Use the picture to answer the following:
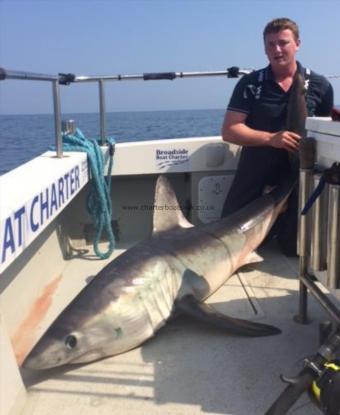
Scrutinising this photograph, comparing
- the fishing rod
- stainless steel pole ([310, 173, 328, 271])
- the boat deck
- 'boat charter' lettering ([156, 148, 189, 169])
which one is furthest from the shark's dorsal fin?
the fishing rod

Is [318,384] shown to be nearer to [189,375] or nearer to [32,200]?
[189,375]

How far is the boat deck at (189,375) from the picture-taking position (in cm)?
203

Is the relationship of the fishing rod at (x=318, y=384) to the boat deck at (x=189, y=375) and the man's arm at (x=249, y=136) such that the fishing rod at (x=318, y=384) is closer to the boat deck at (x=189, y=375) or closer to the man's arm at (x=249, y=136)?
the boat deck at (x=189, y=375)

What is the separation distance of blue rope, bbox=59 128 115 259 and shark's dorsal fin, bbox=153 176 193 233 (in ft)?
1.58

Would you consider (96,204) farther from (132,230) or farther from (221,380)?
(221,380)

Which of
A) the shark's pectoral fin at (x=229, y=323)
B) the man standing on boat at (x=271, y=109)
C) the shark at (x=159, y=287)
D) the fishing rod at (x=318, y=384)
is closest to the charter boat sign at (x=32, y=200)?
the shark at (x=159, y=287)

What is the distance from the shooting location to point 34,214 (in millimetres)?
2348

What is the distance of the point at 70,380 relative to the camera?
2242 millimetres

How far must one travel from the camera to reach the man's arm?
11.0 ft

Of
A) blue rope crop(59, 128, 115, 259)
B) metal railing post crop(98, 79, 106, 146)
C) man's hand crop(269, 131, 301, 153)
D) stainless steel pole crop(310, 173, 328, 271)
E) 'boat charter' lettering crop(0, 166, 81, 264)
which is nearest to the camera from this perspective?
'boat charter' lettering crop(0, 166, 81, 264)

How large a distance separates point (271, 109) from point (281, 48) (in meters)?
0.47

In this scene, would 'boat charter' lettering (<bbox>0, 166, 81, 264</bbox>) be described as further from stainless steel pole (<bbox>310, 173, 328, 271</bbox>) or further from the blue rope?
stainless steel pole (<bbox>310, 173, 328, 271</bbox>)

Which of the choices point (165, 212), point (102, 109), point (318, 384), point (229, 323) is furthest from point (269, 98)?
point (318, 384)

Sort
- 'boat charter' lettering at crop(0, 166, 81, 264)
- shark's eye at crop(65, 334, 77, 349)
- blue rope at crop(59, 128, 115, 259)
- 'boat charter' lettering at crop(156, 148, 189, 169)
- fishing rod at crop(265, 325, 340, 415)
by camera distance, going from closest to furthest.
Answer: fishing rod at crop(265, 325, 340, 415) → 'boat charter' lettering at crop(0, 166, 81, 264) → shark's eye at crop(65, 334, 77, 349) → blue rope at crop(59, 128, 115, 259) → 'boat charter' lettering at crop(156, 148, 189, 169)
